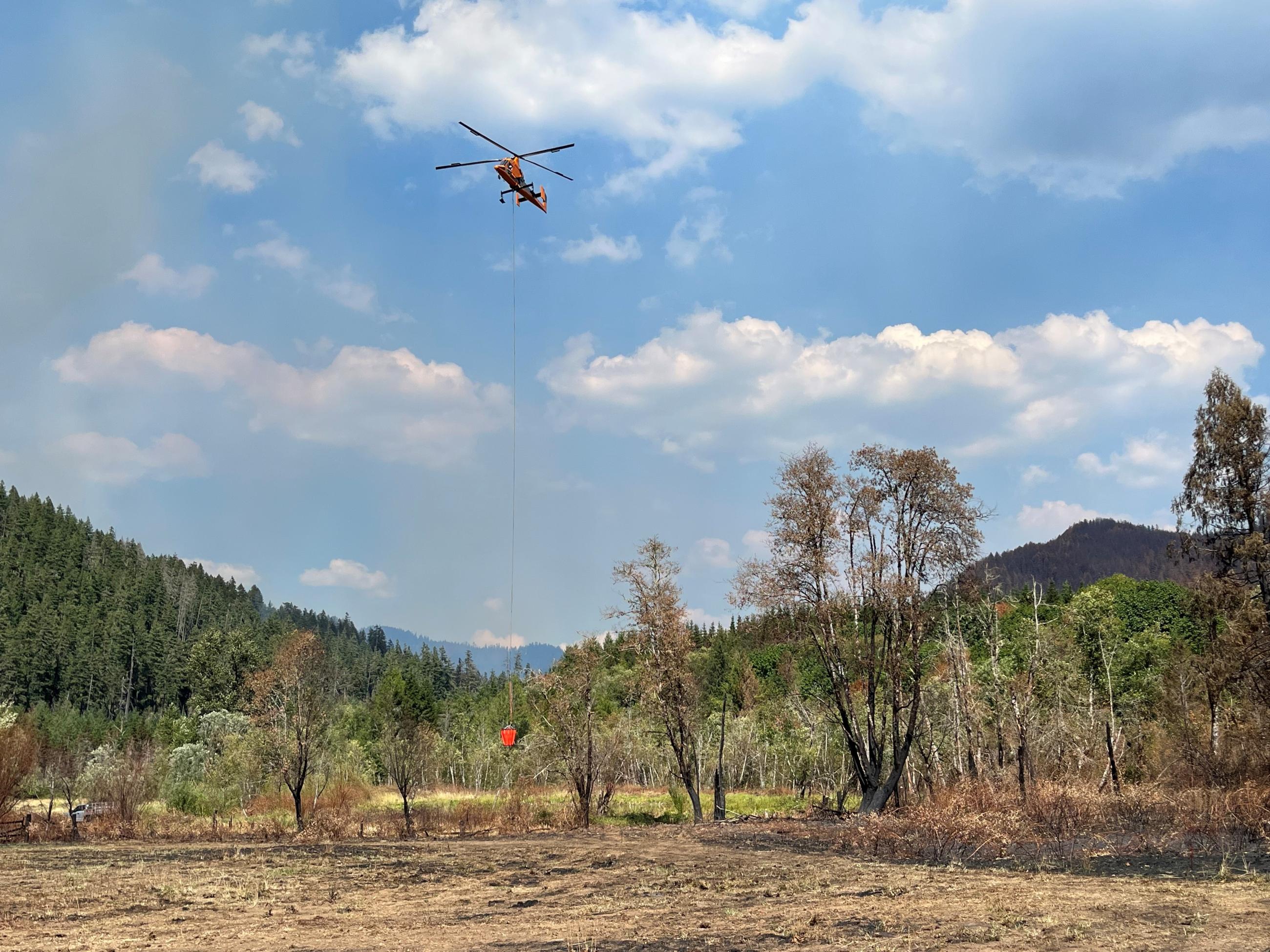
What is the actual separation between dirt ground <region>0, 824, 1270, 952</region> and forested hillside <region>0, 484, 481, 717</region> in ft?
318

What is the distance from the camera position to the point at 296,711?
3812 cm

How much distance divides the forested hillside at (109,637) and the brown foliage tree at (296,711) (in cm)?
7560

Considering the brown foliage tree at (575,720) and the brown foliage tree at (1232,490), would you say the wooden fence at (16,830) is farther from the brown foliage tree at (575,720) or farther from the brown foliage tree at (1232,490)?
the brown foliage tree at (1232,490)

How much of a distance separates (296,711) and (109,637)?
471 ft

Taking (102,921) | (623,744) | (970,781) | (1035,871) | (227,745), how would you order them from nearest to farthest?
1. (102,921)
2. (1035,871)
3. (970,781)
4. (623,744)
5. (227,745)

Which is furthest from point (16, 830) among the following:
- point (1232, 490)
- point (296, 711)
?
point (1232, 490)

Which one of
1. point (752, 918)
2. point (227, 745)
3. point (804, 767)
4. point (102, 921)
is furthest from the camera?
point (804, 767)

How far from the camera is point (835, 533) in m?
32.0

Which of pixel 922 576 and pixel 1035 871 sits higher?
pixel 922 576

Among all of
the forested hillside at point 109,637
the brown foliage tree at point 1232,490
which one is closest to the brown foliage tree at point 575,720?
the brown foliage tree at point 1232,490

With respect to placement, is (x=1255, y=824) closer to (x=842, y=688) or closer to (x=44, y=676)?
(x=842, y=688)

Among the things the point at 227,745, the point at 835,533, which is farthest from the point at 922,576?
the point at 227,745

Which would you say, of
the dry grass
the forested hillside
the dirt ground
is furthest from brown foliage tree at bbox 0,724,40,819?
the forested hillside

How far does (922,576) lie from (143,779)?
109 ft
